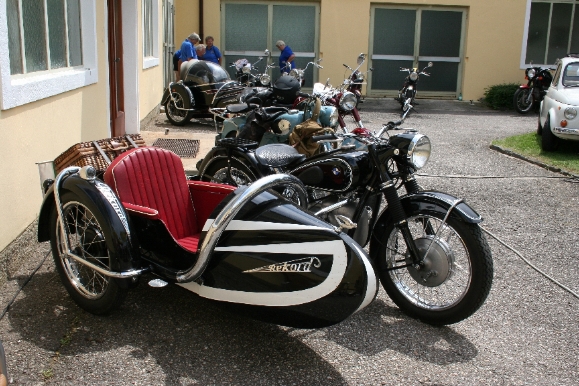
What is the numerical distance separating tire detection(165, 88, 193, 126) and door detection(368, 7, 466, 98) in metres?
7.98

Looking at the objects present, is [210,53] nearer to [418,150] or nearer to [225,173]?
[225,173]

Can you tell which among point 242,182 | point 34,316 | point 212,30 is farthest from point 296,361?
point 212,30

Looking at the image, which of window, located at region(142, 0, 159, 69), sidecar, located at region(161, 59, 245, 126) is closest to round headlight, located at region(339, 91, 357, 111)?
sidecar, located at region(161, 59, 245, 126)

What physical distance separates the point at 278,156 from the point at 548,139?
651 centimetres

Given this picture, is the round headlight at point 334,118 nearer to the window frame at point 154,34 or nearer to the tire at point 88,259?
the tire at point 88,259

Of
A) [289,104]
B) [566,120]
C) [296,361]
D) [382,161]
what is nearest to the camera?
[296,361]

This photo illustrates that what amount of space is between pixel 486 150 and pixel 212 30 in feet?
30.6

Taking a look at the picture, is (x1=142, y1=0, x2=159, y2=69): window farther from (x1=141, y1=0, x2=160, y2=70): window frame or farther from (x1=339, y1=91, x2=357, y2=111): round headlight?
(x1=339, y1=91, x2=357, y2=111): round headlight

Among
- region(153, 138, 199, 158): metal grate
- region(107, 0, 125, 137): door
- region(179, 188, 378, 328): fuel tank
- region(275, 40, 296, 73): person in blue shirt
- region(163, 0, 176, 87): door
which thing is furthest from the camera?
region(275, 40, 296, 73): person in blue shirt

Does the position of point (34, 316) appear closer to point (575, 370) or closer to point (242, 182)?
point (242, 182)

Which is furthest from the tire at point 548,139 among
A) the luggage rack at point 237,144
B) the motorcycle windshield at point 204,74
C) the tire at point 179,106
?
the luggage rack at point 237,144

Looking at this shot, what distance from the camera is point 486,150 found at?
992 centimetres

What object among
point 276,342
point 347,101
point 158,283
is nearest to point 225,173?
point 347,101

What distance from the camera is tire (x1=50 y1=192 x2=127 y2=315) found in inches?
137
